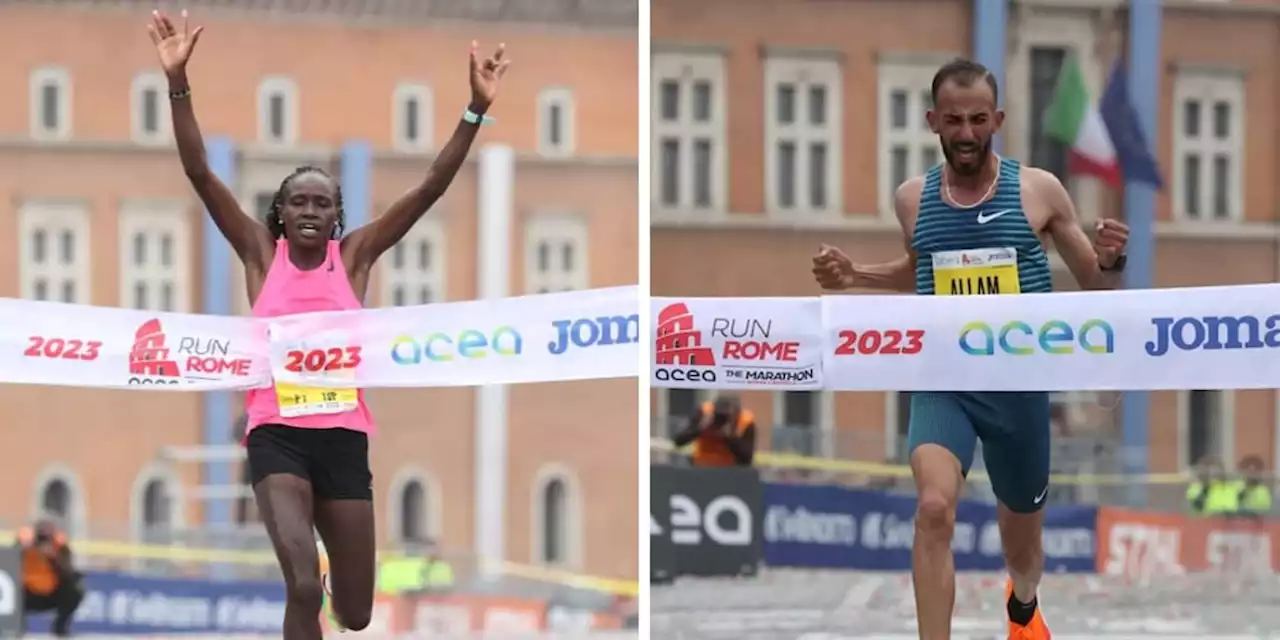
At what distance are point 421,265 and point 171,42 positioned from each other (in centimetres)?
2384

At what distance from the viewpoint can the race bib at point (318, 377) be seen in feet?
24.2

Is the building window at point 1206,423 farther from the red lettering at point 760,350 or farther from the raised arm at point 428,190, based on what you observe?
the raised arm at point 428,190

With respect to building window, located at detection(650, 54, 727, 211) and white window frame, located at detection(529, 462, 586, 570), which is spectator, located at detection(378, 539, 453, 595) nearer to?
building window, located at detection(650, 54, 727, 211)

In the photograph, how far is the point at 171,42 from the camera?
7.35 metres

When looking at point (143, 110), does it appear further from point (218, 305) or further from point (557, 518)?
point (557, 518)

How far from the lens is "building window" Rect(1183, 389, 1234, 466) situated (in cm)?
2689

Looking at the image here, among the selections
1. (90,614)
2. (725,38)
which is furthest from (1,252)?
(90,614)

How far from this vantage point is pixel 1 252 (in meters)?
31.1

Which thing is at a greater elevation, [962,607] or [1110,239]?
[1110,239]

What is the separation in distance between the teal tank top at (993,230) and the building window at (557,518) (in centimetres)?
2329

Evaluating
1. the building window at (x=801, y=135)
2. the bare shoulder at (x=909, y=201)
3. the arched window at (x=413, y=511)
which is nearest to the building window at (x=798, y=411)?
the building window at (x=801, y=135)

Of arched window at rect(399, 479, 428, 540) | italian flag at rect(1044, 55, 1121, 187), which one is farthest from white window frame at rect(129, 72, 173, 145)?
italian flag at rect(1044, 55, 1121, 187)

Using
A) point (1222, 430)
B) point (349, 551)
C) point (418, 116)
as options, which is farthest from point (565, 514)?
point (349, 551)

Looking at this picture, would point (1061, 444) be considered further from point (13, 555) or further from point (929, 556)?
point (929, 556)
